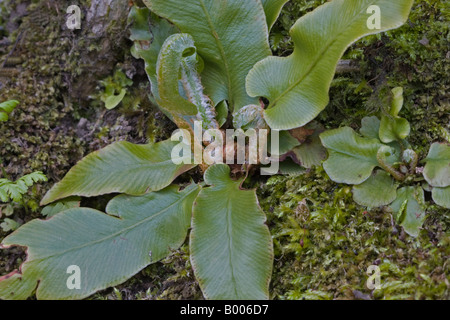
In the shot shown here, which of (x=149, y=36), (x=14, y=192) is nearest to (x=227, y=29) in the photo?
(x=149, y=36)

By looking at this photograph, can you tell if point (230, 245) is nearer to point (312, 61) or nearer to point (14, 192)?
point (312, 61)

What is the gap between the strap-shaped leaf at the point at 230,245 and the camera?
131 centimetres

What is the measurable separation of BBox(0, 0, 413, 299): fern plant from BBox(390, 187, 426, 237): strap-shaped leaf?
1.36 feet

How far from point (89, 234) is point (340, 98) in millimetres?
1138

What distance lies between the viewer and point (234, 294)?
129 cm

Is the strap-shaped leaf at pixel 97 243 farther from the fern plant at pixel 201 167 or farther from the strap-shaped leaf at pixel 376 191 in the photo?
the strap-shaped leaf at pixel 376 191

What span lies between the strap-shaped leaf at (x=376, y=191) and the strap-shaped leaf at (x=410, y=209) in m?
0.03

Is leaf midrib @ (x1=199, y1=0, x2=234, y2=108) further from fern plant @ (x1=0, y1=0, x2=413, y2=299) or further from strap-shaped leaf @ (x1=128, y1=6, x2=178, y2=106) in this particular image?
strap-shaped leaf @ (x1=128, y1=6, x2=178, y2=106)

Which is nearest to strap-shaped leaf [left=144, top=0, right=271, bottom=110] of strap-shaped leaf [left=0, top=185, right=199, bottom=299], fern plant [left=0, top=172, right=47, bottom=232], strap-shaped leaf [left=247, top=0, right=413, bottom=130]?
strap-shaped leaf [left=247, top=0, right=413, bottom=130]

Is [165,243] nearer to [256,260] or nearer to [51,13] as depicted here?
[256,260]

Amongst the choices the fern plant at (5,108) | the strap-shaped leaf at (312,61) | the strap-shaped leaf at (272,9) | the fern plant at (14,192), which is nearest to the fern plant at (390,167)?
the strap-shaped leaf at (312,61)

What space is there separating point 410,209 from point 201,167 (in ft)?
2.63

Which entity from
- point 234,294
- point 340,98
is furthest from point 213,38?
point 234,294

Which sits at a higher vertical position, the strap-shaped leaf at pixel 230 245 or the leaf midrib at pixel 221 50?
the leaf midrib at pixel 221 50
